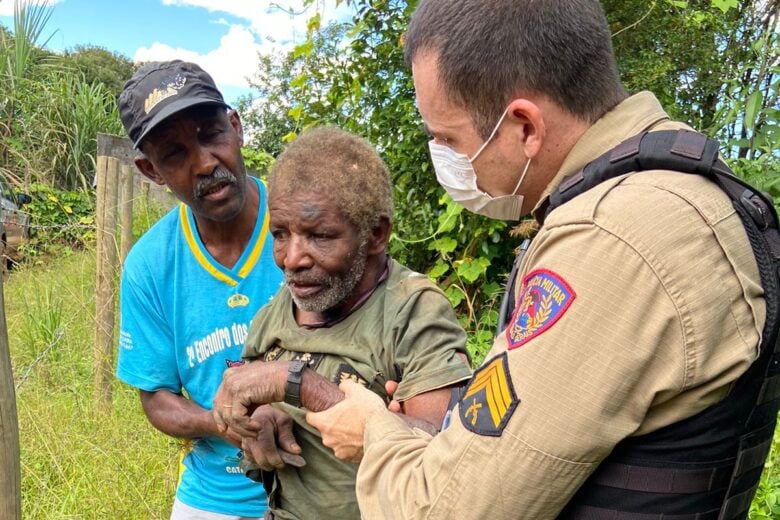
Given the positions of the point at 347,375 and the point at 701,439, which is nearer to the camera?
the point at 701,439

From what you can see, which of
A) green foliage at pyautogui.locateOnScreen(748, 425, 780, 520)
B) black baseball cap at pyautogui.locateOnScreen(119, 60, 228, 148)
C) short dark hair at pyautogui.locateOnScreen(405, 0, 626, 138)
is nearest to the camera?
short dark hair at pyautogui.locateOnScreen(405, 0, 626, 138)

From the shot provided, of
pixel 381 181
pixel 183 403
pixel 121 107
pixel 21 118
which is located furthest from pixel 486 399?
pixel 21 118

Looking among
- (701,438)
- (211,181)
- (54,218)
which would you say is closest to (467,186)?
(701,438)

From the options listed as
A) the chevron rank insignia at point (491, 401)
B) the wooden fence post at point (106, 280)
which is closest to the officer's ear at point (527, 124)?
the chevron rank insignia at point (491, 401)

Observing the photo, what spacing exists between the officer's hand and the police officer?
0.51 metres

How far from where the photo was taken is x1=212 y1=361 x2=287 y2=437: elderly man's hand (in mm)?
1628

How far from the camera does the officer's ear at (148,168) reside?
236 centimetres

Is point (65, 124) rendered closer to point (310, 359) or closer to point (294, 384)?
point (310, 359)

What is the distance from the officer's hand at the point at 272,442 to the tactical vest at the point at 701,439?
0.81 meters

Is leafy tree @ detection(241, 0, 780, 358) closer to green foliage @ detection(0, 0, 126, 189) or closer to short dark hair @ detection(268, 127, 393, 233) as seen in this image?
short dark hair @ detection(268, 127, 393, 233)

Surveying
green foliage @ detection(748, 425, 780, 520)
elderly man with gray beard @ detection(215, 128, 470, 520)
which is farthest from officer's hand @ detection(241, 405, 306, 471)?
green foliage @ detection(748, 425, 780, 520)

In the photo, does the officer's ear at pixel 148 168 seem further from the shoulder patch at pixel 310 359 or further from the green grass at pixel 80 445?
the green grass at pixel 80 445

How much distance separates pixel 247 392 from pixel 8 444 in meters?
1.16

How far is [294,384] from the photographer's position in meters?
1.60
